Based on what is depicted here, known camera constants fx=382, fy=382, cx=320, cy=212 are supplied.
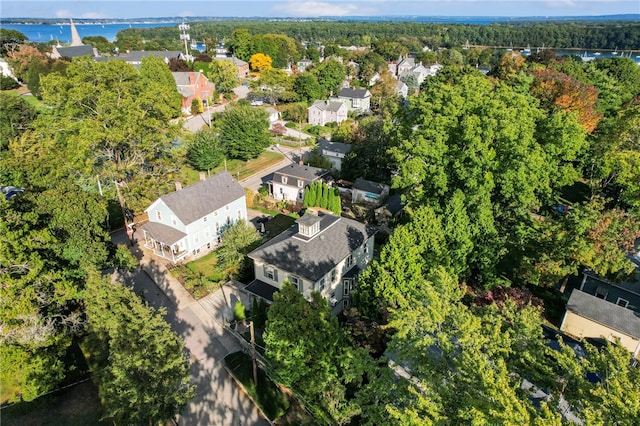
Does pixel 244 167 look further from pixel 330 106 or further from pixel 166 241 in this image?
pixel 330 106

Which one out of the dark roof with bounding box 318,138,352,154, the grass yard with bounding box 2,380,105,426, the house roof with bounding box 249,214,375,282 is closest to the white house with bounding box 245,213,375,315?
the house roof with bounding box 249,214,375,282

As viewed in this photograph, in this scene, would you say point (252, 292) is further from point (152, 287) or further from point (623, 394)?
point (623, 394)


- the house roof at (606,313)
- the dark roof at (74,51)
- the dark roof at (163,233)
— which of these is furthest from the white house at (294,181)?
the dark roof at (74,51)

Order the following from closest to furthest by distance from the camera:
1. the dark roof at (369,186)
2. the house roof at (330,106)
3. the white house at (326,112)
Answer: the dark roof at (369,186)
the house roof at (330,106)
the white house at (326,112)

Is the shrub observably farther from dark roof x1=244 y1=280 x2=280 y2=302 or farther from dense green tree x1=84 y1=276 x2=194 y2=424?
dense green tree x1=84 y1=276 x2=194 y2=424

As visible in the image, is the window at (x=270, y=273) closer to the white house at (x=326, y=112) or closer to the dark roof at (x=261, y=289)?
the dark roof at (x=261, y=289)

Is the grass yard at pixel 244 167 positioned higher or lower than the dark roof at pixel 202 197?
lower
